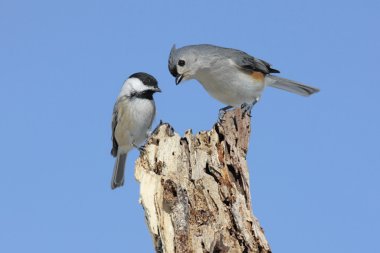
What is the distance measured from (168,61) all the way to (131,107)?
1.37 metres

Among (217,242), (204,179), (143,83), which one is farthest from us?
(143,83)

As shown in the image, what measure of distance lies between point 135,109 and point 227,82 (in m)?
1.62

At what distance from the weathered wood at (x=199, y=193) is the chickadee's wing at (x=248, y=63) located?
2.80m

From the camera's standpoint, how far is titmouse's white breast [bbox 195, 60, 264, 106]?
8.39 metres

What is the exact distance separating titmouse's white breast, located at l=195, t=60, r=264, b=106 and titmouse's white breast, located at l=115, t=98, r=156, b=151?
1116 mm

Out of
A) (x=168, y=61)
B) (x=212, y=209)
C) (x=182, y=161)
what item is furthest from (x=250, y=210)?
(x=168, y=61)

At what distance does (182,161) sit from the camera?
5547 millimetres

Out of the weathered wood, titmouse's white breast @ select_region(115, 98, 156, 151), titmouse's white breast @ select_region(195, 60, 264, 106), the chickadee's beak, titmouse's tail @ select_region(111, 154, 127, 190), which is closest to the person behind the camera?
the weathered wood

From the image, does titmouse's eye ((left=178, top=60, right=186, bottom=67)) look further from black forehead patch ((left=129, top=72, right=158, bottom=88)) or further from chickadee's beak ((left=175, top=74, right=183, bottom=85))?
black forehead patch ((left=129, top=72, right=158, bottom=88))

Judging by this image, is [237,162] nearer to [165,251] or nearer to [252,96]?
[165,251]

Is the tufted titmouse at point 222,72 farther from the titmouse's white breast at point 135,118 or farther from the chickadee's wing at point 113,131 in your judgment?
the chickadee's wing at point 113,131

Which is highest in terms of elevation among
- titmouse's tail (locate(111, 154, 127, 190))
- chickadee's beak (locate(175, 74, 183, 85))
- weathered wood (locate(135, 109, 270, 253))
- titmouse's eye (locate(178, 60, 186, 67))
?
titmouse's eye (locate(178, 60, 186, 67))

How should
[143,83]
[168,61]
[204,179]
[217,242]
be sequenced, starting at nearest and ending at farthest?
[217,242], [204,179], [168,61], [143,83]

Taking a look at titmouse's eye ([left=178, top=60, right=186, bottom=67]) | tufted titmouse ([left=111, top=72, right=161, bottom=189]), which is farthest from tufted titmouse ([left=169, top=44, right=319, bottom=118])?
tufted titmouse ([left=111, top=72, right=161, bottom=189])
